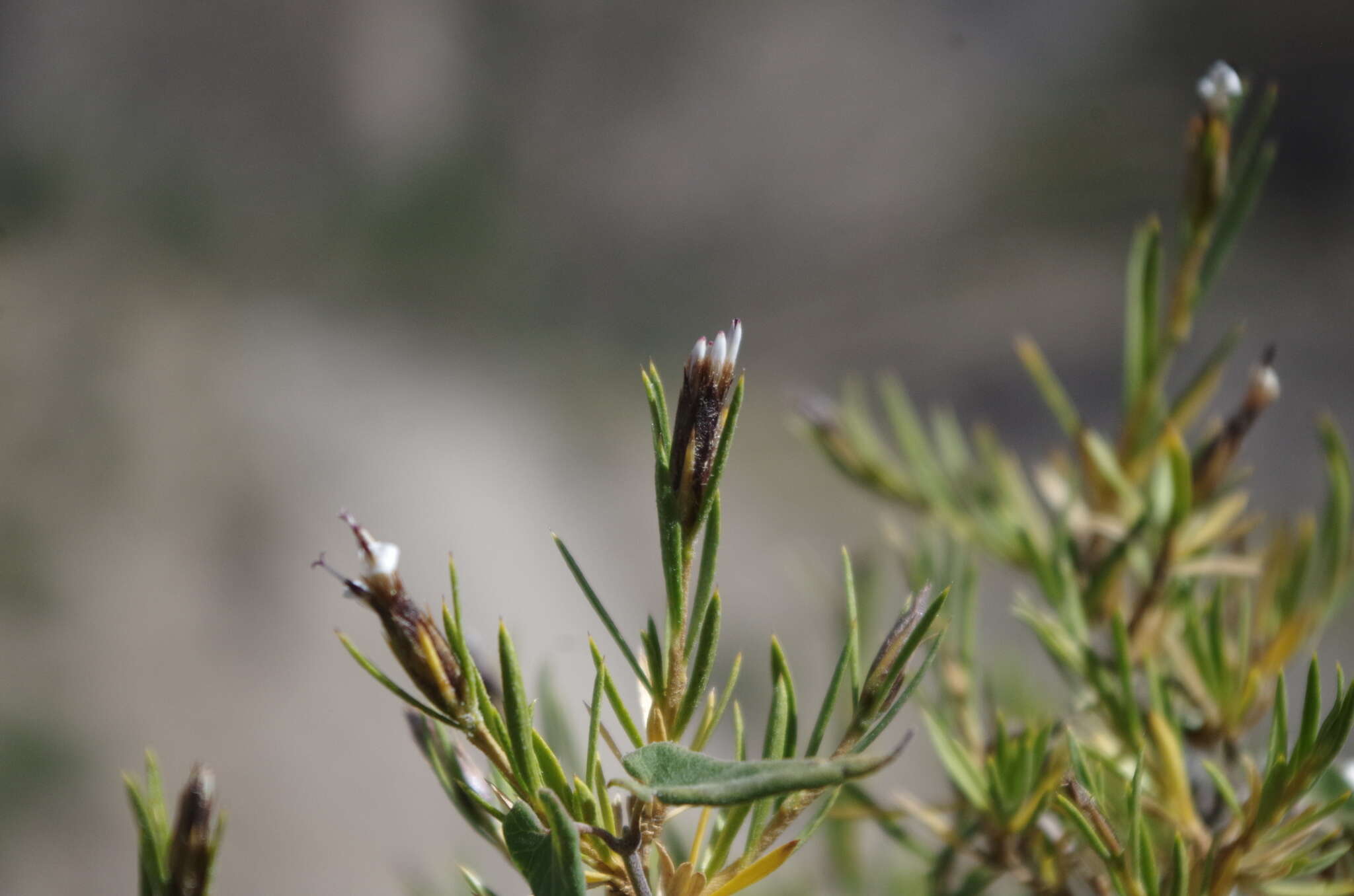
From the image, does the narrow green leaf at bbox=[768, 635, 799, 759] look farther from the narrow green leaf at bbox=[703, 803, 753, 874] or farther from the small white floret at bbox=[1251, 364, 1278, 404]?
the small white floret at bbox=[1251, 364, 1278, 404]

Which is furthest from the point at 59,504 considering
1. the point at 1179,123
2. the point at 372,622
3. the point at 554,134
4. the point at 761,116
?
the point at 1179,123

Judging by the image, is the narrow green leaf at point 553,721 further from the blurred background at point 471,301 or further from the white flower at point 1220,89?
the blurred background at point 471,301

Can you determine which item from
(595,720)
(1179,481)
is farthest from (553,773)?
(1179,481)

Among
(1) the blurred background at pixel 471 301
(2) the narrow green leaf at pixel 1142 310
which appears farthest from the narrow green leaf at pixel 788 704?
(1) the blurred background at pixel 471 301

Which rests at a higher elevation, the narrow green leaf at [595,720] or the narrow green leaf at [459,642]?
the narrow green leaf at [459,642]

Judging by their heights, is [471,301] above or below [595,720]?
above

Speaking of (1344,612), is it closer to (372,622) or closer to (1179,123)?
(1179,123)

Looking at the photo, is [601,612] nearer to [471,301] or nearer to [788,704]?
[788,704]

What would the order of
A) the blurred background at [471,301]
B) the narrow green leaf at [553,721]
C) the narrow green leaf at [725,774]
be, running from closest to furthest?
the narrow green leaf at [725,774] < the narrow green leaf at [553,721] < the blurred background at [471,301]
